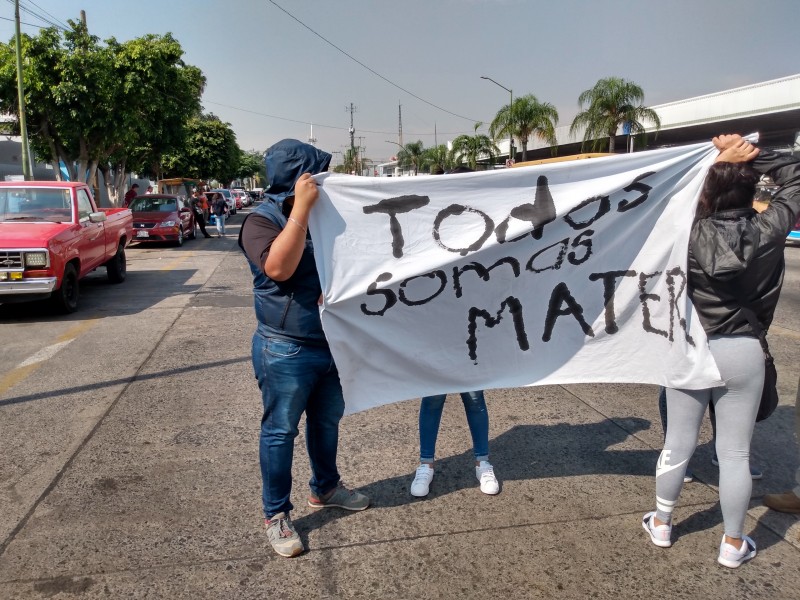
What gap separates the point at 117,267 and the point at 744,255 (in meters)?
11.5

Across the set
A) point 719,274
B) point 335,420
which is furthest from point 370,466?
point 719,274

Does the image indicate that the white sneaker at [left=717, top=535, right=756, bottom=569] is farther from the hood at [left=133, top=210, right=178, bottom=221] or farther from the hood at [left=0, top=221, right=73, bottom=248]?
the hood at [left=133, top=210, right=178, bottom=221]

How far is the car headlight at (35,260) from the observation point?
8375 millimetres

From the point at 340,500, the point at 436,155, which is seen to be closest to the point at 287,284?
the point at 340,500

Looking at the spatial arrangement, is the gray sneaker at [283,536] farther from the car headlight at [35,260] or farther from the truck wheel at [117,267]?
the truck wheel at [117,267]

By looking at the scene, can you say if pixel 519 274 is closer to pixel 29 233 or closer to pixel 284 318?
pixel 284 318

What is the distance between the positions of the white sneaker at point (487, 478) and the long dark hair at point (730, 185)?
1.80 m

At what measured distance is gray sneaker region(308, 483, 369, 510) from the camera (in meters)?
3.48

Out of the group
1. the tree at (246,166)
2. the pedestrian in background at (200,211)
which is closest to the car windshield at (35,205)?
the pedestrian in background at (200,211)

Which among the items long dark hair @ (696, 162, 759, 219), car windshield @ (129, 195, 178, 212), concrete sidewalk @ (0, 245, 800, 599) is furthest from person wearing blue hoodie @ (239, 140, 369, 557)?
car windshield @ (129, 195, 178, 212)

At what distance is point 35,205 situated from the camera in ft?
32.0

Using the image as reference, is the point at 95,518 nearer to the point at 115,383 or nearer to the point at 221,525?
the point at 221,525

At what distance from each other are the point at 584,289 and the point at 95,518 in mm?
2804

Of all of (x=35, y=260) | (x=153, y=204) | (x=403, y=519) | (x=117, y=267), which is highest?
(x=153, y=204)
